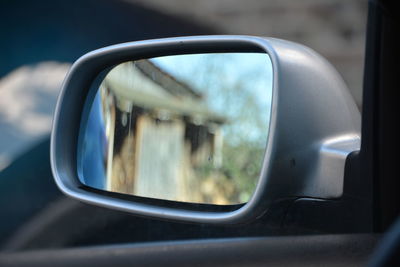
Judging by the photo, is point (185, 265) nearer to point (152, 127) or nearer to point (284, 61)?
point (152, 127)

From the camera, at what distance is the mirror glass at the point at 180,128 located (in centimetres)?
131

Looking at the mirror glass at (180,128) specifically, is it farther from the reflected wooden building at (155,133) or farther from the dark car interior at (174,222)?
the dark car interior at (174,222)

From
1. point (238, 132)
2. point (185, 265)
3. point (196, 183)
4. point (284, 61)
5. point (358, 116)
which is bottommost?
point (185, 265)

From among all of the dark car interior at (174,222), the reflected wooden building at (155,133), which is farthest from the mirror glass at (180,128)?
the dark car interior at (174,222)

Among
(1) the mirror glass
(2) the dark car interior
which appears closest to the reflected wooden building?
(1) the mirror glass

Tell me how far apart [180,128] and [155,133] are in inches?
3.7

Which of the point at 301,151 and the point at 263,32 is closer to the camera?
the point at 301,151

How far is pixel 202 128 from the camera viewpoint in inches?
60.1

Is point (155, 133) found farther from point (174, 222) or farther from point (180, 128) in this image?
point (174, 222)

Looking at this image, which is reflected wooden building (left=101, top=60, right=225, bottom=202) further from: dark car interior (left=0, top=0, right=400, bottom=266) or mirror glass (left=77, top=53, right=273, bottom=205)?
dark car interior (left=0, top=0, right=400, bottom=266)

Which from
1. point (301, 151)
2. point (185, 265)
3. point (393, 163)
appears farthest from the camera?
point (185, 265)

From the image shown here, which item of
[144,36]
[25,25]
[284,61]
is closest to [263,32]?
[144,36]

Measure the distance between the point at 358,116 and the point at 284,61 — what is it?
0.76 feet

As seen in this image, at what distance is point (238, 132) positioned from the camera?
1527 millimetres
